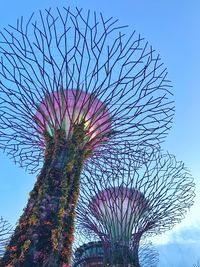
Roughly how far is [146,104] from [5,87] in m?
2.65

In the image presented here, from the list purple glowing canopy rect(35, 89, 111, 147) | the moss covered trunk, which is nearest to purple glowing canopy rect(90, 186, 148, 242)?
purple glowing canopy rect(35, 89, 111, 147)

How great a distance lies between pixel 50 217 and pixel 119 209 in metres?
5.98

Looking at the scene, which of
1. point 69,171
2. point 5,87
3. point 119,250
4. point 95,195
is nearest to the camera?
point 69,171

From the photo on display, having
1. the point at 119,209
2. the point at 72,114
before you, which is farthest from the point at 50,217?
the point at 119,209

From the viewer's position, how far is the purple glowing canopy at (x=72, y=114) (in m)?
5.33

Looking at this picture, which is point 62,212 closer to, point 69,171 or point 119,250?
point 69,171

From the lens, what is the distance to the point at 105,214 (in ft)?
32.1

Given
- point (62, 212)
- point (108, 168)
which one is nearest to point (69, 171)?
point (62, 212)

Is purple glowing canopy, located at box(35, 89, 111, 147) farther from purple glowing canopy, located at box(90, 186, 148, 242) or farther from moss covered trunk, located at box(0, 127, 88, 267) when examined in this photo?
purple glowing canopy, located at box(90, 186, 148, 242)

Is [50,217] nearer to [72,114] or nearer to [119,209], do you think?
[72,114]

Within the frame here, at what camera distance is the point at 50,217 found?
389 cm

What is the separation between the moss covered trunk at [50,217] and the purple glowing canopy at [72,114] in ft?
1.77

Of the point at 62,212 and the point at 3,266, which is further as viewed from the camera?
the point at 62,212

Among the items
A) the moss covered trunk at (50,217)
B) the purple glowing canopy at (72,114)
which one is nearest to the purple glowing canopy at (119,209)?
the purple glowing canopy at (72,114)
